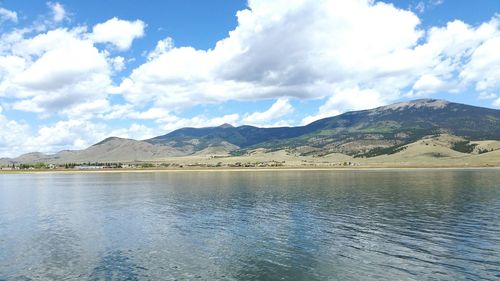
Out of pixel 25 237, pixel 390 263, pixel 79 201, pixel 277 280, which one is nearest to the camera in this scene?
pixel 277 280

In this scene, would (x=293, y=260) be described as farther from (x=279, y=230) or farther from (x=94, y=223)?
(x=94, y=223)

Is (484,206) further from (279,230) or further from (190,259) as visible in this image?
(190,259)

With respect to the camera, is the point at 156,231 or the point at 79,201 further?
the point at 79,201

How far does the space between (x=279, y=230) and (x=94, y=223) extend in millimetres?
30437

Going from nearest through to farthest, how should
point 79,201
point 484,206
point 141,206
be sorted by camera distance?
1. point 484,206
2. point 141,206
3. point 79,201

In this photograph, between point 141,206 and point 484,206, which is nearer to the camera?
point 484,206

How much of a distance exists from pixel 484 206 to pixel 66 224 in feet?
240

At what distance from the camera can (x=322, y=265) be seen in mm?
39094

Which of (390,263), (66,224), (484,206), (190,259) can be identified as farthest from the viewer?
(484,206)

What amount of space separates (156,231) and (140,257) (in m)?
14.8

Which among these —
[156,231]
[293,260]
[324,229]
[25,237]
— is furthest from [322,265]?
[25,237]

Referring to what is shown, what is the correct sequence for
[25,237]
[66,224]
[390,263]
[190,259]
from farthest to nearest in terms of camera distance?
1. [66,224]
2. [25,237]
3. [190,259]
4. [390,263]

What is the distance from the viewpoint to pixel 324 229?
57.3 m

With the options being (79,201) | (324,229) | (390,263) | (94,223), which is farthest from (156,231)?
(79,201)
